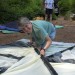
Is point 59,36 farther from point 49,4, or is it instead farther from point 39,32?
point 39,32

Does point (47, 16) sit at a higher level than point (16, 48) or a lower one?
lower

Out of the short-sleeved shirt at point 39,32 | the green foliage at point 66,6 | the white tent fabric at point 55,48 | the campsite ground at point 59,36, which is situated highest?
the short-sleeved shirt at point 39,32

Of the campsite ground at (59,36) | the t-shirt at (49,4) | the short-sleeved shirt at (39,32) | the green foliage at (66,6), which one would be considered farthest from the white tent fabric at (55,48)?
the green foliage at (66,6)

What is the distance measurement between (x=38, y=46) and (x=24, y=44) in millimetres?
895

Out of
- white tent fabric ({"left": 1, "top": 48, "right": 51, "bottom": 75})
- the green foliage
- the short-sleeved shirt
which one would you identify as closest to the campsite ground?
the short-sleeved shirt

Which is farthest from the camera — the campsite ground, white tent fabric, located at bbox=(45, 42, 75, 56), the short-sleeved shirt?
the campsite ground

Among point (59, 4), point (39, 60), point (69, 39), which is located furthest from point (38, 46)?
point (59, 4)

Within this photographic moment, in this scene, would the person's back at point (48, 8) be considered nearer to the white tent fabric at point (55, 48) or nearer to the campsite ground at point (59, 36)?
the campsite ground at point (59, 36)

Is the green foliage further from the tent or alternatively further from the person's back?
the tent

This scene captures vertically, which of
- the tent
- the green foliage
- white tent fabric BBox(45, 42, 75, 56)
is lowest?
the green foliage

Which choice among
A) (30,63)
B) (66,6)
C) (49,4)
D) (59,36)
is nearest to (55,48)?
(30,63)

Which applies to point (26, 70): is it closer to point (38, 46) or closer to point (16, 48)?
point (38, 46)

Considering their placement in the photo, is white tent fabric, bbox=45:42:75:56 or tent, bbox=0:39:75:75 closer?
tent, bbox=0:39:75:75

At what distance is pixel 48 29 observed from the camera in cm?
703
